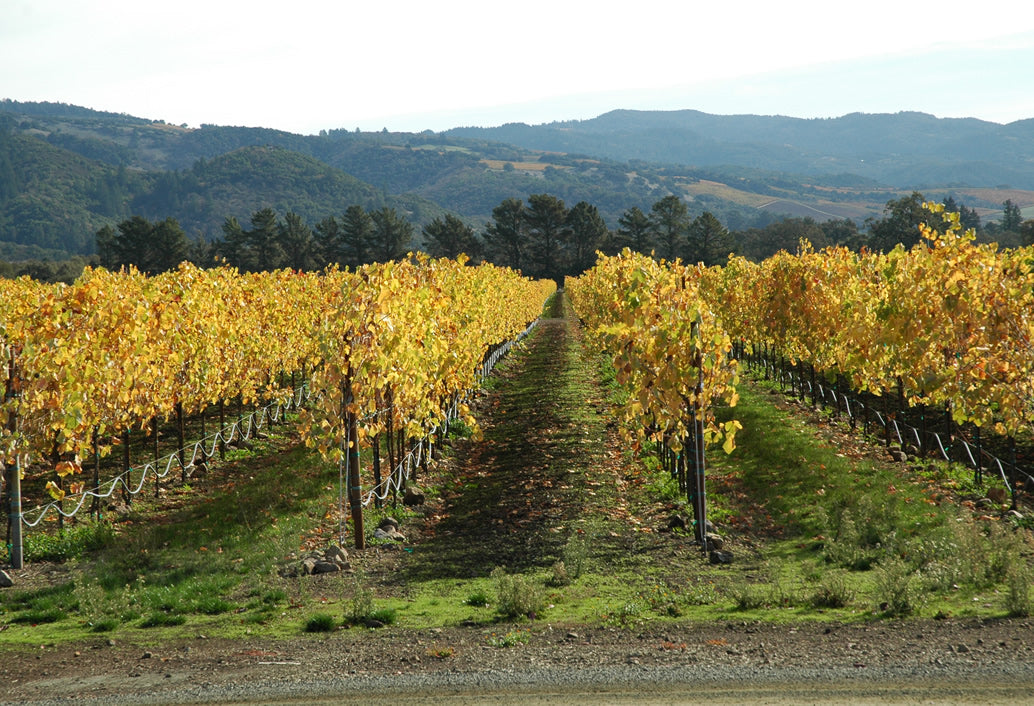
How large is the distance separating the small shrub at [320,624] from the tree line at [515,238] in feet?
257

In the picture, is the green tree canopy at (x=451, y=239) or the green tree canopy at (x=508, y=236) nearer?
the green tree canopy at (x=451, y=239)

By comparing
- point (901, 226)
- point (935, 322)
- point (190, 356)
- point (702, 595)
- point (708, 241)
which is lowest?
point (702, 595)

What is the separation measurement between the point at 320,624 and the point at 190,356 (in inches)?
422

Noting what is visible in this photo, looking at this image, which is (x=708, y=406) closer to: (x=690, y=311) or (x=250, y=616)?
(x=690, y=311)

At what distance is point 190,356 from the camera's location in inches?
754

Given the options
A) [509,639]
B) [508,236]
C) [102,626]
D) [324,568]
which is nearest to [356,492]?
[324,568]

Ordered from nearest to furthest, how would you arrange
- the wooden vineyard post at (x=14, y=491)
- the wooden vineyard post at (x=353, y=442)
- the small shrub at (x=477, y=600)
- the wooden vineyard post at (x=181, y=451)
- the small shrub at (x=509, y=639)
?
the small shrub at (x=509, y=639)
the small shrub at (x=477, y=600)
the wooden vineyard post at (x=14, y=491)
the wooden vineyard post at (x=353, y=442)
the wooden vineyard post at (x=181, y=451)

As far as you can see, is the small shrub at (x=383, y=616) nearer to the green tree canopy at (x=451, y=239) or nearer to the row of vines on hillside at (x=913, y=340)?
the row of vines on hillside at (x=913, y=340)

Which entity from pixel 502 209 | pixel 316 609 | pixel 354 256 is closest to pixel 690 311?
pixel 316 609

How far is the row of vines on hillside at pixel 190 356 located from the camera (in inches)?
547

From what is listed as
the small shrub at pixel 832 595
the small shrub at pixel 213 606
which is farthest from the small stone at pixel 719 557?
the small shrub at pixel 213 606

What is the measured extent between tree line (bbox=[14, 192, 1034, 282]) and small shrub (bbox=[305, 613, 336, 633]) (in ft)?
257

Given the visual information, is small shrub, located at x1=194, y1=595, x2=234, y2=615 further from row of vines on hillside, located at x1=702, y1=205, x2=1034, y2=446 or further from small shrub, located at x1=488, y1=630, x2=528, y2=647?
row of vines on hillside, located at x1=702, y1=205, x2=1034, y2=446

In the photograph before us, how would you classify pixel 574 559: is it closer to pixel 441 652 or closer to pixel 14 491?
pixel 441 652
